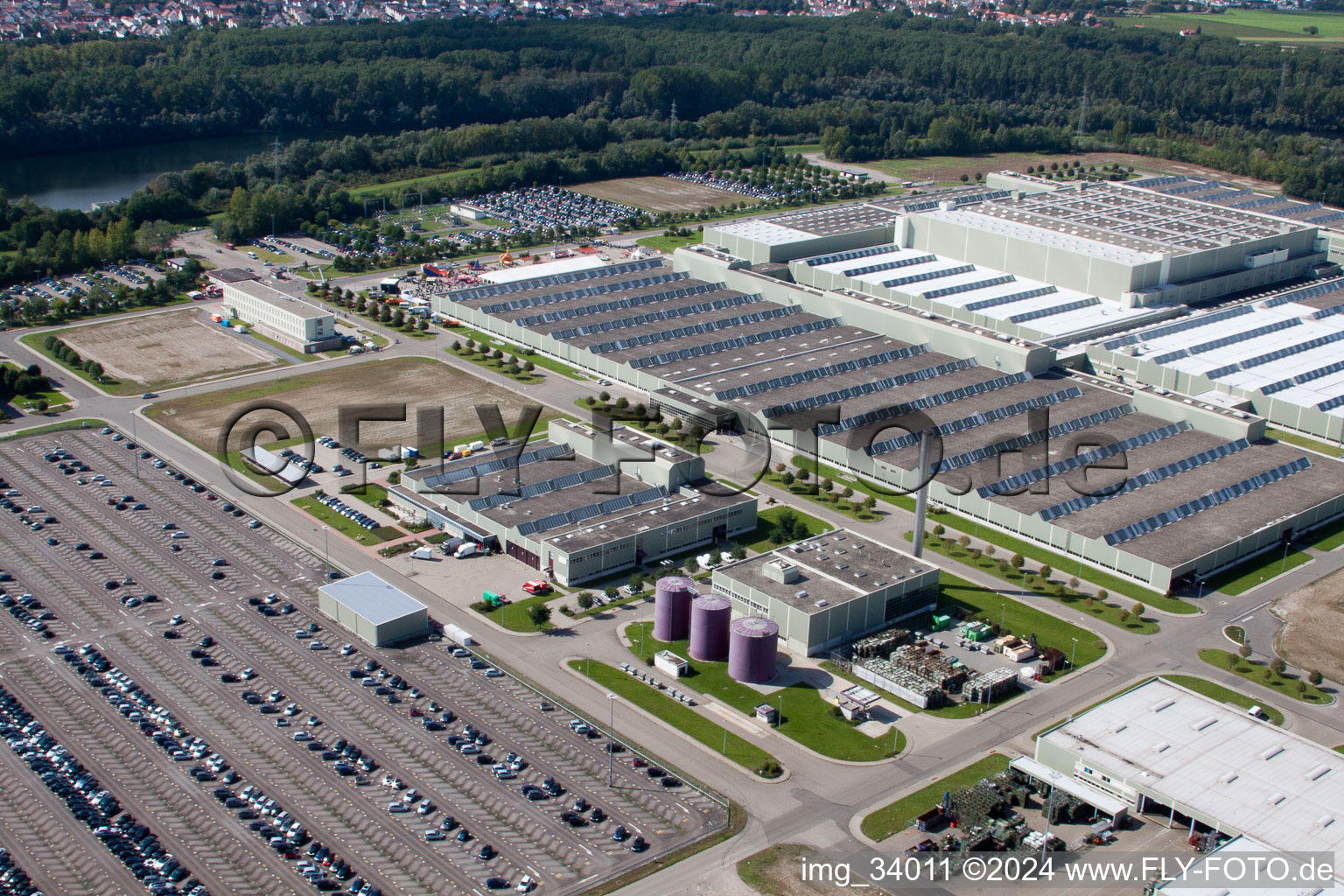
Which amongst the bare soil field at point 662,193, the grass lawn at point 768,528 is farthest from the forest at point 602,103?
the grass lawn at point 768,528

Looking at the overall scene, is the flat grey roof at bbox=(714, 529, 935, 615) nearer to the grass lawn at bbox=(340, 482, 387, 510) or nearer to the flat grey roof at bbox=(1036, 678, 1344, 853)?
the flat grey roof at bbox=(1036, 678, 1344, 853)

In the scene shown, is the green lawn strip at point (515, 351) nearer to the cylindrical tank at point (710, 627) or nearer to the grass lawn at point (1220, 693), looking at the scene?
the cylindrical tank at point (710, 627)

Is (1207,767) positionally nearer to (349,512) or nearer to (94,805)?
(94,805)

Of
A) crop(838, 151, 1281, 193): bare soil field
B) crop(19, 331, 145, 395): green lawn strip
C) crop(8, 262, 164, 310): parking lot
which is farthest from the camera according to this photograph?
crop(838, 151, 1281, 193): bare soil field

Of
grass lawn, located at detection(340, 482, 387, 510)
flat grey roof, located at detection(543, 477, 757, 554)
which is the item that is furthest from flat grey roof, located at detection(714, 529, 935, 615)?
grass lawn, located at detection(340, 482, 387, 510)

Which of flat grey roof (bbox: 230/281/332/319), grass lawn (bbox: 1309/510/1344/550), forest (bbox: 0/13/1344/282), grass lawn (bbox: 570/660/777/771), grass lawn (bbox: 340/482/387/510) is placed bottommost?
grass lawn (bbox: 570/660/777/771)

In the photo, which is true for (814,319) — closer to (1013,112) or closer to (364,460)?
(364,460)

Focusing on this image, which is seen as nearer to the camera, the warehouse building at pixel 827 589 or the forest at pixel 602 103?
the warehouse building at pixel 827 589
